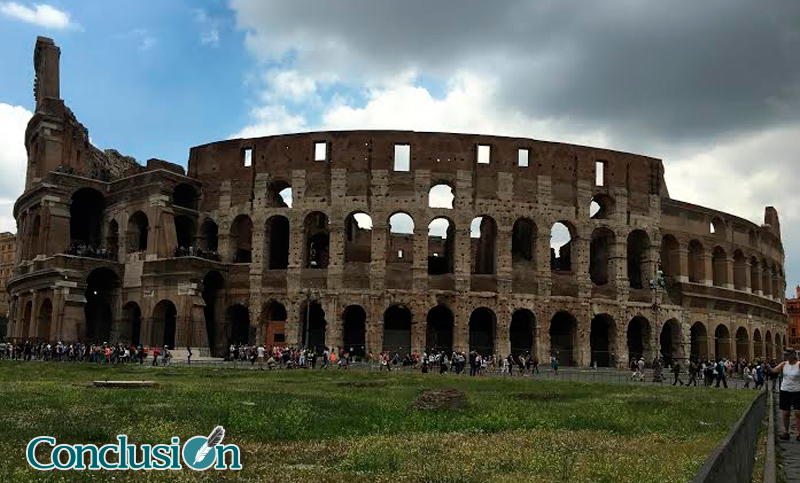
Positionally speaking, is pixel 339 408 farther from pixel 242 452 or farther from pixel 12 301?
pixel 12 301

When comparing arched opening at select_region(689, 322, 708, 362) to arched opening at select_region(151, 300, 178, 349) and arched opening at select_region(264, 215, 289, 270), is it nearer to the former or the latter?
arched opening at select_region(264, 215, 289, 270)

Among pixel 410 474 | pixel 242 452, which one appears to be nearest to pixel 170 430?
pixel 242 452

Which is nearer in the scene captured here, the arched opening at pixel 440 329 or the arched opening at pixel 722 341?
the arched opening at pixel 440 329

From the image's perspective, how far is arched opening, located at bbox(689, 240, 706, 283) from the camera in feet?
172

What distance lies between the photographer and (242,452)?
9352 mm

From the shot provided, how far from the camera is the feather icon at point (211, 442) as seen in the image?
8945 mm


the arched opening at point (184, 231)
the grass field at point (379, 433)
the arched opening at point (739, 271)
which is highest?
the arched opening at point (184, 231)

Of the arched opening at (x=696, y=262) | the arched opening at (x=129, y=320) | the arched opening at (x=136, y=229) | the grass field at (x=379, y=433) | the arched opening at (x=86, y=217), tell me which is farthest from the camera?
the arched opening at (x=86, y=217)

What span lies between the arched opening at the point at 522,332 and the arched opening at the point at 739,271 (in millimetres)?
18464

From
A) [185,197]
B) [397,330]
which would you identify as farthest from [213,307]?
[397,330]

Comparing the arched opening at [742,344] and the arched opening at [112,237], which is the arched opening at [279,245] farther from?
the arched opening at [742,344]

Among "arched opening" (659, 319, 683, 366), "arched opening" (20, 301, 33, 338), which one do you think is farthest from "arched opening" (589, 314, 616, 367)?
"arched opening" (20, 301, 33, 338)

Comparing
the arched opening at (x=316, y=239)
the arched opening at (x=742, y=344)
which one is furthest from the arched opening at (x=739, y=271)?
the arched opening at (x=316, y=239)

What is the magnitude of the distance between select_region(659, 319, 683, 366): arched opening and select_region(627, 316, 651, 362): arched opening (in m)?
1.50
